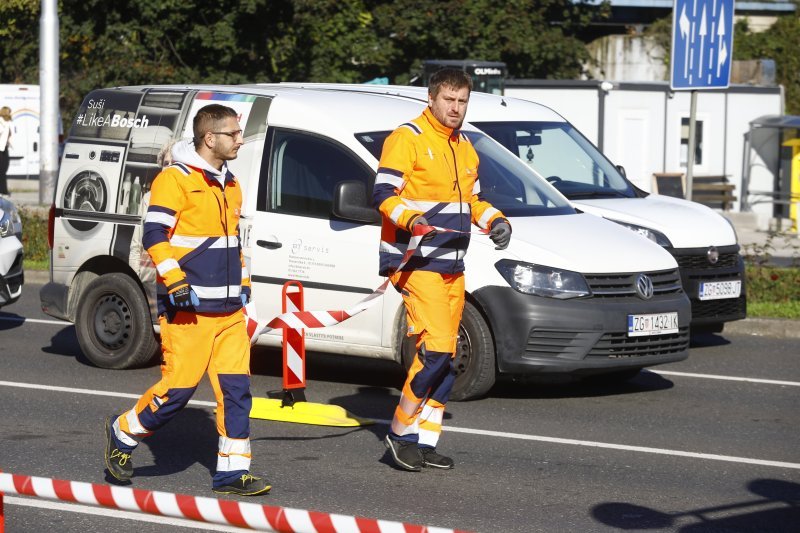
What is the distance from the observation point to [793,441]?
865 centimetres

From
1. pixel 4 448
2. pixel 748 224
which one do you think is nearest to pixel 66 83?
pixel 748 224

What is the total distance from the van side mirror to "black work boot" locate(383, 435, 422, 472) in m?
1.88

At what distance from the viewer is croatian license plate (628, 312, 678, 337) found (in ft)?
31.0

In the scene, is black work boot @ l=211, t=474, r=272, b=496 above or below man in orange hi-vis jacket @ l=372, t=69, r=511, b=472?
below

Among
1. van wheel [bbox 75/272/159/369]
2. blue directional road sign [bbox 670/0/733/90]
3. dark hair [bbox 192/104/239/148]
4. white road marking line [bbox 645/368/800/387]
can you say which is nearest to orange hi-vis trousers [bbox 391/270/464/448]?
dark hair [bbox 192/104/239/148]

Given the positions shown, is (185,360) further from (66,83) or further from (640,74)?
(640,74)

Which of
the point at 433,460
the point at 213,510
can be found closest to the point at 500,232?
the point at 433,460

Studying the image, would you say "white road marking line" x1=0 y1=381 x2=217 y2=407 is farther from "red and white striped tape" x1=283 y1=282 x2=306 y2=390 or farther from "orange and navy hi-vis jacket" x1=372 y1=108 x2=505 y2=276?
"orange and navy hi-vis jacket" x1=372 y1=108 x2=505 y2=276

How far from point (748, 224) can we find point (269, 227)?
17385mm

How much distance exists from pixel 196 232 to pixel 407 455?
161 centimetres

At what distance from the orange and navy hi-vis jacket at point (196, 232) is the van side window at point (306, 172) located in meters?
2.88

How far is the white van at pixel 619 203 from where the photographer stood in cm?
1188

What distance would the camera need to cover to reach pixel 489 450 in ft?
26.9

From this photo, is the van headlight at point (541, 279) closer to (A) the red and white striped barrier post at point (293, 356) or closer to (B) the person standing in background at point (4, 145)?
(A) the red and white striped barrier post at point (293, 356)
